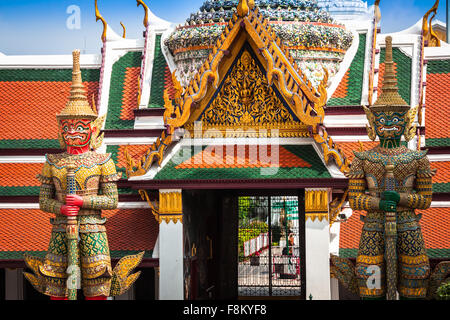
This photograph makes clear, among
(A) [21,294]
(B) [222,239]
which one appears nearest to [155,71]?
(B) [222,239]

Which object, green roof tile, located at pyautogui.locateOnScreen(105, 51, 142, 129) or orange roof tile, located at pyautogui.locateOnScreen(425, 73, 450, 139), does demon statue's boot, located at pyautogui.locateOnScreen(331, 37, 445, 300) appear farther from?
green roof tile, located at pyautogui.locateOnScreen(105, 51, 142, 129)

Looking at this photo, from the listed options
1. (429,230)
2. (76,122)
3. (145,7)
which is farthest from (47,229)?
(429,230)

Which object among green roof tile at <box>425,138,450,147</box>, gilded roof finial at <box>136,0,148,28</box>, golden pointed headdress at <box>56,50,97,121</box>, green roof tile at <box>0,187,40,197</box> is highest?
gilded roof finial at <box>136,0,148,28</box>

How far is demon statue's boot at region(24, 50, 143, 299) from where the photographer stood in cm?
1231

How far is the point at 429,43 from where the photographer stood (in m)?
17.8

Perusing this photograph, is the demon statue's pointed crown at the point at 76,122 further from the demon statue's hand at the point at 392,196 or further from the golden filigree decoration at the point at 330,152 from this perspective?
the demon statue's hand at the point at 392,196

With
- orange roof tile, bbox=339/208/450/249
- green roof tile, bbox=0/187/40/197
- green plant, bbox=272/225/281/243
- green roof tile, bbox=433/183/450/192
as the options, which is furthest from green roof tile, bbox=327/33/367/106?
green roof tile, bbox=0/187/40/197

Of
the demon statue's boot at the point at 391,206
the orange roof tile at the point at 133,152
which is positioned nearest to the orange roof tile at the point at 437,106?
the demon statue's boot at the point at 391,206

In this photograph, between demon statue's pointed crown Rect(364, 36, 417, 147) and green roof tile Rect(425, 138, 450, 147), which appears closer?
demon statue's pointed crown Rect(364, 36, 417, 147)

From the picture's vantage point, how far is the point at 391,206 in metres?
11.9

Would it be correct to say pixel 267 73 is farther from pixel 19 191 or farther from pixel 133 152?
pixel 19 191

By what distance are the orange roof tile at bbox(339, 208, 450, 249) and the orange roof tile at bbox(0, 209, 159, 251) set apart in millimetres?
2854

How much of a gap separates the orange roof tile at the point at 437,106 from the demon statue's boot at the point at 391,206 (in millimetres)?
3333
